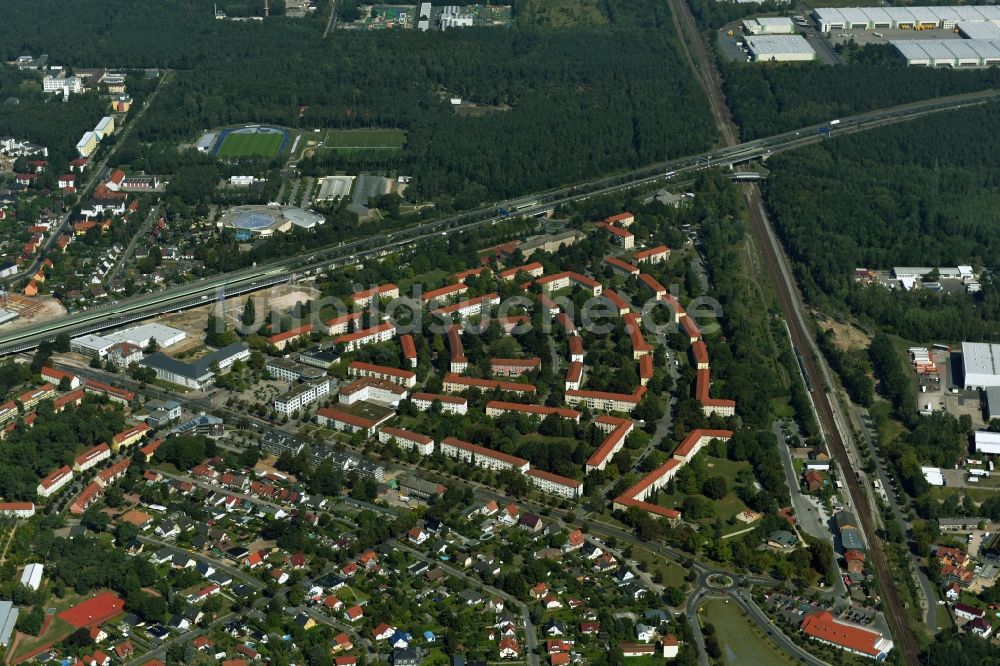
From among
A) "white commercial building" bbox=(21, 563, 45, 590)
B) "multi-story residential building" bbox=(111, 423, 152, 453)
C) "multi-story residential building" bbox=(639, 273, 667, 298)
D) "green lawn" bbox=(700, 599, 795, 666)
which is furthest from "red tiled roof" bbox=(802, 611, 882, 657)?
"multi-story residential building" bbox=(639, 273, 667, 298)

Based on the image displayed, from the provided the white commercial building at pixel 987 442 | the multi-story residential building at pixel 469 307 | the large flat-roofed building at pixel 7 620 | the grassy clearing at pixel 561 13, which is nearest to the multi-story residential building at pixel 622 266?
the multi-story residential building at pixel 469 307

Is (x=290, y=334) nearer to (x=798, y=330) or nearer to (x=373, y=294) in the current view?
(x=373, y=294)

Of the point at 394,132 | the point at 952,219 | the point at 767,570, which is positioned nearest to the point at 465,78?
the point at 394,132

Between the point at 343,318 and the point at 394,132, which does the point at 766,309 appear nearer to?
the point at 343,318

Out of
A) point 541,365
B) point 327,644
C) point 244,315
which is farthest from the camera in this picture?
point 244,315

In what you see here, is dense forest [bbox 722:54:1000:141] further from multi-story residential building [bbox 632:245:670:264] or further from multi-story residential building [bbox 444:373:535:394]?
multi-story residential building [bbox 444:373:535:394]

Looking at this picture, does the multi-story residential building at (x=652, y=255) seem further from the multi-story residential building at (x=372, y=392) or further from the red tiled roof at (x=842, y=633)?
the red tiled roof at (x=842, y=633)
